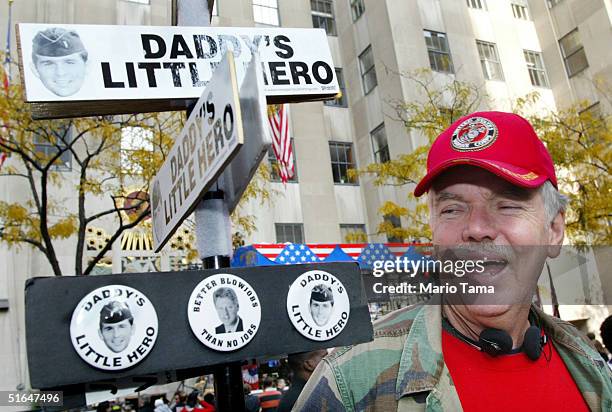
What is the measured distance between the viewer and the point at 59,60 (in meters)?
2.27

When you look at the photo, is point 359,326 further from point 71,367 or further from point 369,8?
point 369,8

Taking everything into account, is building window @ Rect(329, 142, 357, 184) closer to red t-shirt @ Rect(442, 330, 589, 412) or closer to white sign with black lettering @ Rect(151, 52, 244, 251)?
white sign with black lettering @ Rect(151, 52, 244, 251)

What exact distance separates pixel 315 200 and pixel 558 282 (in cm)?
1768

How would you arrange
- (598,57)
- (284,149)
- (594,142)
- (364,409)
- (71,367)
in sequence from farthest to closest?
(598,57)
(594,142)
(284,149)
(364,409)
(71,367)

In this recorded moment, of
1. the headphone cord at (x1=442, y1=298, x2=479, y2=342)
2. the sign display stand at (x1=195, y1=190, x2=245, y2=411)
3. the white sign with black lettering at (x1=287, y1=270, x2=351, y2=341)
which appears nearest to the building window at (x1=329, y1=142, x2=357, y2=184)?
the sign display stand at (x1=195, y1=190, x2=245, y2=411)

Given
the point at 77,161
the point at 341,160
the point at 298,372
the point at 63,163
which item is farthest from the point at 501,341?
the point at 341,160

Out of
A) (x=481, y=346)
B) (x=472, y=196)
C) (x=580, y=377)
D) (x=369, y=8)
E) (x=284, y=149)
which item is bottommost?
(x=580, y=377)

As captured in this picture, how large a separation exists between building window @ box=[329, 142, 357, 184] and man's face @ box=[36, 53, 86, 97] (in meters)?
20.0

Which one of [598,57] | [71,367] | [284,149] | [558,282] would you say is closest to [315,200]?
[284,149]

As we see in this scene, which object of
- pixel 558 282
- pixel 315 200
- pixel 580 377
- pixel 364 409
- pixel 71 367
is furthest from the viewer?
pixel 315 200

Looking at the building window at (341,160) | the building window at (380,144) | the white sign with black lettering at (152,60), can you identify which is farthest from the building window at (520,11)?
the white sign with black lettering at (152,60)

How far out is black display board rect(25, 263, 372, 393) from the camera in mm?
1434

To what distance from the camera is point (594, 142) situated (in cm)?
1647

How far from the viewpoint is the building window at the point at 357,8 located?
23.4 m
